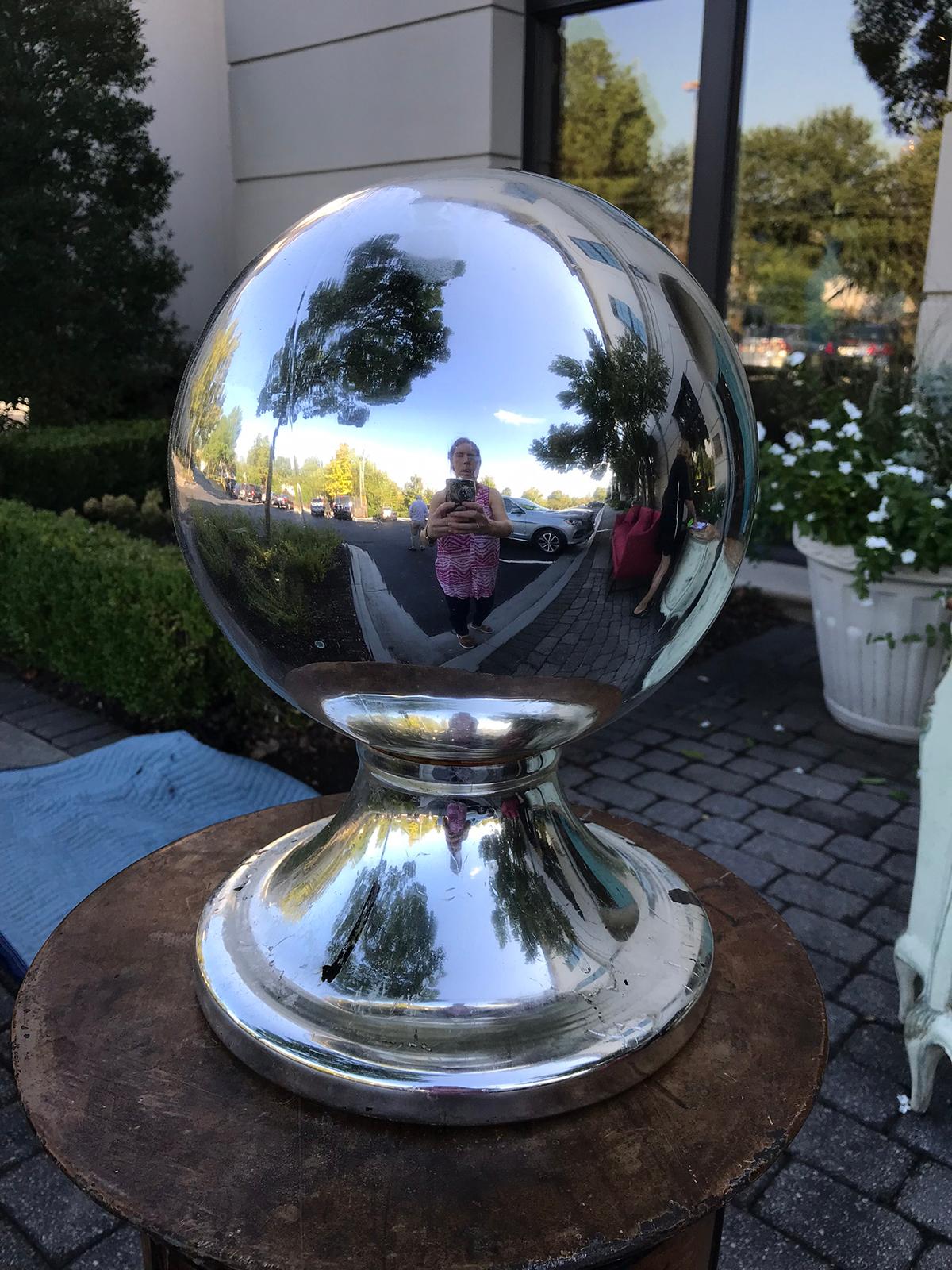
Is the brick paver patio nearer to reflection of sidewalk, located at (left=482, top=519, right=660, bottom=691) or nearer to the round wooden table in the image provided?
the round wooden table

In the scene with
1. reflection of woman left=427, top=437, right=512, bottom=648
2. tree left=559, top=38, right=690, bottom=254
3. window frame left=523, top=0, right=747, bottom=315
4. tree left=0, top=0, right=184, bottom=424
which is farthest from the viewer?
tree left=0, top=0, right=184, bottom=424

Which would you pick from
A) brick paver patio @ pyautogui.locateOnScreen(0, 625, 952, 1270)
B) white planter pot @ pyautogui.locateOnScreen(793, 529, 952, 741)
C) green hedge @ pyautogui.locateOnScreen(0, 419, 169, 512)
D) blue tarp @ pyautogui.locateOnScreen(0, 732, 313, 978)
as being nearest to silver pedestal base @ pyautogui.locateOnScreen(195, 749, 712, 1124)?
brick paver patio @ pyautogui.locateOnScreen(0, 625, 952, 1270)

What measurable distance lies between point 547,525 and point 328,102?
6.67 meters

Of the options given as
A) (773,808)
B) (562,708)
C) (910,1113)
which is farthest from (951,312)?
(562,708)

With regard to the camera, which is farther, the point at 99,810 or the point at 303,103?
the point at 303,103

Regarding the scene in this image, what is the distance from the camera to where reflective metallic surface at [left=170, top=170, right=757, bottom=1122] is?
30.5 inches

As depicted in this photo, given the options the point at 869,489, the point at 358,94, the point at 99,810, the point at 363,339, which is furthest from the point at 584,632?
the point at 358,94

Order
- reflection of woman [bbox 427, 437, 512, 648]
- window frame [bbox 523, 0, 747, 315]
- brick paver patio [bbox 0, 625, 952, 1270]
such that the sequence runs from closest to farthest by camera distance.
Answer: reflection of woman [bbox 427, 437, 512, 648], brick paver patio [bbox 0, 625, 952, 1270], window frame [bbox 523, 0, 747, 315]

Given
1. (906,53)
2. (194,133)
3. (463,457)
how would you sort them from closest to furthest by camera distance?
(463,457) < (906,53) < (194,133)

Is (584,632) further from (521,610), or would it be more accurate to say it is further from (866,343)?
(866,343)

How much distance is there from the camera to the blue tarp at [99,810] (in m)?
2.87

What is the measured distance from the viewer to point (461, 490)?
765mm

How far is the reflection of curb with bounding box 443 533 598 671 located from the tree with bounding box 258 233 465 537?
18 centimetres

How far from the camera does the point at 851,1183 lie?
2176mm
